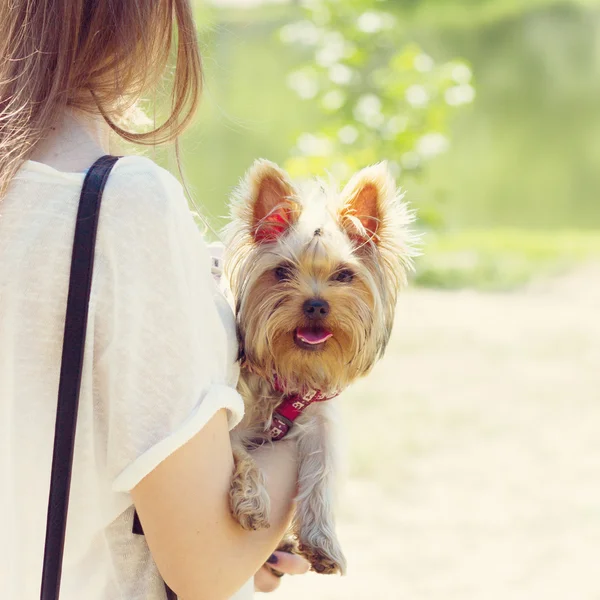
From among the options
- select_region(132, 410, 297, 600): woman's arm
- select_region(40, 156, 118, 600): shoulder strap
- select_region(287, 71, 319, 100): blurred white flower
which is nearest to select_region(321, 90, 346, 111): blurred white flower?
select_region(287, 71, 319, 100): blurred white flower

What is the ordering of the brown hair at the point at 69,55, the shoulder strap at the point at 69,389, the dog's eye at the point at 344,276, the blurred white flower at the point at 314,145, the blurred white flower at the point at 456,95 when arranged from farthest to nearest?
the blurred white flower at the point at 456,95, the blurred white flower at the point at 314,145, the dog's eye at the point at 344,276, the brown hair at the point at 69,55, the shoulder strap at the point at 69,389

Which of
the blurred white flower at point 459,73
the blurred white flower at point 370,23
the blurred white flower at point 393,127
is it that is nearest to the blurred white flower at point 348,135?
the blurred white flower at point 393,127

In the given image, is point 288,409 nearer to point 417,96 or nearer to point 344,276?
point 344,276

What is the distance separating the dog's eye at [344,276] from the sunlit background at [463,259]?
1.22 feet

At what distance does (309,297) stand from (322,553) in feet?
1.92

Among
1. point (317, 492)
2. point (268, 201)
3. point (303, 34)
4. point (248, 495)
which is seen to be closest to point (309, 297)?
point (268, 201)

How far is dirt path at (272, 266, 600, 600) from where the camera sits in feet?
15.2

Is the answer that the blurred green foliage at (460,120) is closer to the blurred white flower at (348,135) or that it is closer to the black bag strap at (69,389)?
the blurred white flower at (348,135)

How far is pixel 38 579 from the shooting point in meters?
1.40

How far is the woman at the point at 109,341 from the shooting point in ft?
4.32

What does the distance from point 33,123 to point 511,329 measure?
300 inches

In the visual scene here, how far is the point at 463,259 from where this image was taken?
11.2m

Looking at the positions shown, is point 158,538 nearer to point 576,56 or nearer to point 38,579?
point 38,579

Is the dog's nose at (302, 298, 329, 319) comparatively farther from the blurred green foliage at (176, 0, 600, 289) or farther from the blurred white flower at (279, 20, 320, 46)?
the blurred white flower at (279, 20, 320, 46)
